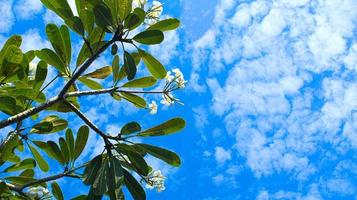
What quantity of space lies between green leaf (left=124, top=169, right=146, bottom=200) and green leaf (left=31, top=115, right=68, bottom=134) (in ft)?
2.62

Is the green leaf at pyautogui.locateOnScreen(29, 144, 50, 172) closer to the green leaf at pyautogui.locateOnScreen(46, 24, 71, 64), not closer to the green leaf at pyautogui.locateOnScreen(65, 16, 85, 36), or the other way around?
the green leaf at pyautogui.locateOnScreen(46, 24, 71, 64)

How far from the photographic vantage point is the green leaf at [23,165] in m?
Result: 5.19

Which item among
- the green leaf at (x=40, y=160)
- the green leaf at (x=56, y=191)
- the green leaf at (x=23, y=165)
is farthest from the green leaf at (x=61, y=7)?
the green leaf at (x=23, y=165)

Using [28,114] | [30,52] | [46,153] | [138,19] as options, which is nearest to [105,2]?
[138,19]

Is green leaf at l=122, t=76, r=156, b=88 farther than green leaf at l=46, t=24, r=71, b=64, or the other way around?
green leaf at l=122, t=76, r=156, b=88

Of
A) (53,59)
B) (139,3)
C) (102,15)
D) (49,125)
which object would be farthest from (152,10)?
(49,125)

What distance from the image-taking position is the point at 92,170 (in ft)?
14.0

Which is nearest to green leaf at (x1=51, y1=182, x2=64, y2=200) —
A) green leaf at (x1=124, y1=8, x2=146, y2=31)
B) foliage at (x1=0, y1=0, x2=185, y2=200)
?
foliage at (x1=0, y1=0, x2=185, y2=200)

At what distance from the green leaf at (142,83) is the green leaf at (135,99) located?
9cm

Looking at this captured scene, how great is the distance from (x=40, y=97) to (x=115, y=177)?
0.98 metres

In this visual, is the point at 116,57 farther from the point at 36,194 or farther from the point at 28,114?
the point at 36,194

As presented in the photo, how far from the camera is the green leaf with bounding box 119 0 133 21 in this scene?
12.8ft

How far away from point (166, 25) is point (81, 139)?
51.9 inches

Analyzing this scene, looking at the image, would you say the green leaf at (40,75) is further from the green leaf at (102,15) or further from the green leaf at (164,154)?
the green leaf at (164,154)
